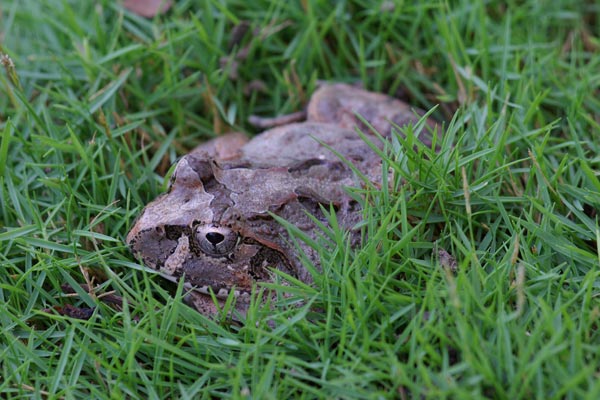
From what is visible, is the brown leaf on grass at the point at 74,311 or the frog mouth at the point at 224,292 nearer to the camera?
the brown leaf on grass at the point at 74,311

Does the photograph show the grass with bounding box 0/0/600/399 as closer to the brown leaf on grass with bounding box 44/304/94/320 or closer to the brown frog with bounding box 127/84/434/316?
the brown leaf on grass with bounding box 44/304/94/320

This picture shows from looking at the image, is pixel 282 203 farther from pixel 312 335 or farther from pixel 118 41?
pixel 118 41

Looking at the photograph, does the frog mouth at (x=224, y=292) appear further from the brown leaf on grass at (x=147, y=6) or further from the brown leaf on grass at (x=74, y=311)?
the brown leaf on grass at (x=147, y=6)

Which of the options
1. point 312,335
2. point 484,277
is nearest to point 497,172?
point 484,277

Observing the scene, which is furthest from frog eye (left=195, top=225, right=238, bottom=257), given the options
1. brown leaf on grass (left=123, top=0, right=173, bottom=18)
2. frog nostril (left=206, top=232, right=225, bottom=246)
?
brown leaf on grass (left=123, top=0, right=173, bottom=18)

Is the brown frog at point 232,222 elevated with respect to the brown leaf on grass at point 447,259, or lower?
elevated

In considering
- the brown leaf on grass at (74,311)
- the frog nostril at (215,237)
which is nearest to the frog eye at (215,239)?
the frog nostril at (215,237)

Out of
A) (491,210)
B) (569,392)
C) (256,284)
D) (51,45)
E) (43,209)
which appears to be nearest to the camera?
(569,392)

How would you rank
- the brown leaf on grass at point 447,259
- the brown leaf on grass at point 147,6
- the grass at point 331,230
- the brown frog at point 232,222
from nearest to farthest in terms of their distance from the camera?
the grass at point 331,230
the brown leaf on grass at point 447,259
the brown frog at point 232,222
the brown leaf on grass at point 147,6
